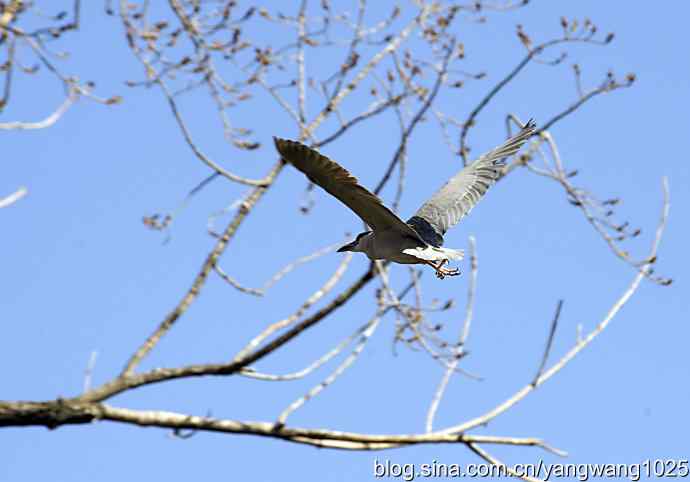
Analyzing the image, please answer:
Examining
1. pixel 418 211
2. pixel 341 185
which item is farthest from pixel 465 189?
pixel 341 185

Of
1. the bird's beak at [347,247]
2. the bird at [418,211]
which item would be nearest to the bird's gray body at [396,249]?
the bird at [418,211]

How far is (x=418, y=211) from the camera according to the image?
20.3ft

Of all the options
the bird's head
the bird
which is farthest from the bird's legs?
the bird's head

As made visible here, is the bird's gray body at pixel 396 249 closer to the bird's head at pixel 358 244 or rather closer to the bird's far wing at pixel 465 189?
the bird's head at pixel 358 244

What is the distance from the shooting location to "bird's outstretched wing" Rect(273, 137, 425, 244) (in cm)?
465

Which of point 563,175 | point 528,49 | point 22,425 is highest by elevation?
point 528,49

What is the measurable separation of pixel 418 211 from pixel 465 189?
1.17ft

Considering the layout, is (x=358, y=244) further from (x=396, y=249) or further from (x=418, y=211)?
(x=418, y=211)

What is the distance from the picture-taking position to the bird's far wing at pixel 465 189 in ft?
20.0

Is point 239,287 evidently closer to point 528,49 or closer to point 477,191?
point 477,191

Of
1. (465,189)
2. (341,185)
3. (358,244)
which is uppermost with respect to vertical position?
(465,189)

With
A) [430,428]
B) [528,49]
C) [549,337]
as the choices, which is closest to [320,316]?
[430,428]

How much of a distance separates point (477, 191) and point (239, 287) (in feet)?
4.97

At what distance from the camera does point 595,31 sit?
285 inches
